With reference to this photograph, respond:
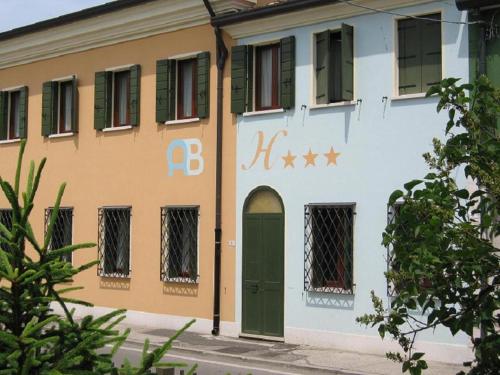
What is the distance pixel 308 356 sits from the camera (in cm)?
1462

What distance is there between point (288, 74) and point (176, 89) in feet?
11.1

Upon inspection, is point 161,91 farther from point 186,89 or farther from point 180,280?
point 180,280

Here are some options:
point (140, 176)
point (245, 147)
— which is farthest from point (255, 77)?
point (140, 176)

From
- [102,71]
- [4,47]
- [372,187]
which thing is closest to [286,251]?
[372,187]

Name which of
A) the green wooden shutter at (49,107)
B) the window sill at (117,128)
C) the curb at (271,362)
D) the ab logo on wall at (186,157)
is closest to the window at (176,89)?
the ab logo on wall at (186,157)

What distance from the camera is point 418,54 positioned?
14.8 m

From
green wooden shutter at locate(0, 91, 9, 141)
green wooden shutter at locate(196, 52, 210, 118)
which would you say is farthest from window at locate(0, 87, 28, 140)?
green wooden shutter at locate(196, 52, 210, 118)

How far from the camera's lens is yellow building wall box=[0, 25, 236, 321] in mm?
17750

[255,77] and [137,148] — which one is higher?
[255,77]

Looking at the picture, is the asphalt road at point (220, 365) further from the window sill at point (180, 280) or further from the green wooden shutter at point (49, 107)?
the green wooden shutter at point (49, 107)

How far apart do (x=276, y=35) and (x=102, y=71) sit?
17.7 ft

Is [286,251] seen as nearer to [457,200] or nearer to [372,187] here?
[372,187]

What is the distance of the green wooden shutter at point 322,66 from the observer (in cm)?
1573

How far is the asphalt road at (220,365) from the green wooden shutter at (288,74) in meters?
5.04
